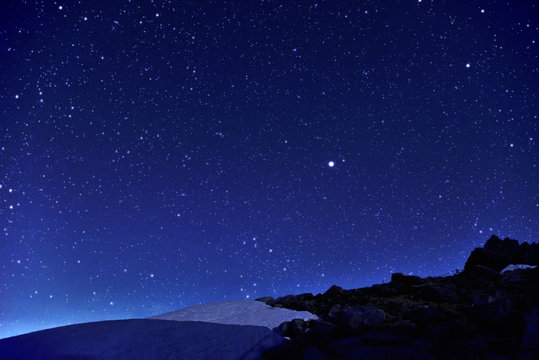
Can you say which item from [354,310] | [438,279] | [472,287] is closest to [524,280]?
[472,287]

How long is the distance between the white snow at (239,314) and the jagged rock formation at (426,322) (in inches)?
16.9

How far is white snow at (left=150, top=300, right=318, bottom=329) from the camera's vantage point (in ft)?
22.5

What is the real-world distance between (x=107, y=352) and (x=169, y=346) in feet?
3.26

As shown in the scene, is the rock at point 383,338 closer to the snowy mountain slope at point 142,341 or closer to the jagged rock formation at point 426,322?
the jagged rock formation at point 426,322

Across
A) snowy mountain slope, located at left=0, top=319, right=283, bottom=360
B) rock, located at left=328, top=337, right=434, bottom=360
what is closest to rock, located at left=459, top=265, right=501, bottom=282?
rock, located at left=328, top=337, right=434, bottom=360

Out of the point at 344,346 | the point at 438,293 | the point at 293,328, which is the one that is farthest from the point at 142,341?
the point at 438,293

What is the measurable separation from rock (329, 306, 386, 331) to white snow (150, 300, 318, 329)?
85 cm

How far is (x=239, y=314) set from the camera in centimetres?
739

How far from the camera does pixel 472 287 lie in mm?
7570

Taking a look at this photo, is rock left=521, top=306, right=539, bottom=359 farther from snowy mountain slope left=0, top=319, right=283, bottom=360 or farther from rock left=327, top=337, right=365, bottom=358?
snowy mountain slope left=0, top=319, right=283, bottom=360

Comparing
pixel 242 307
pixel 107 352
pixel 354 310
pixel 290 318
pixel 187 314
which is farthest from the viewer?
pixel 242 307

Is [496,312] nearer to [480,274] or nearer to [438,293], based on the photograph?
[438,293]

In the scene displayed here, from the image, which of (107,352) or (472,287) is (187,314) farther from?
(472,287)

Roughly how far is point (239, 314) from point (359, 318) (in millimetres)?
2856
